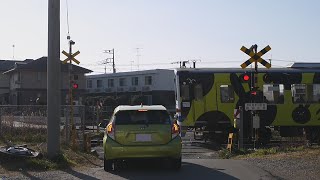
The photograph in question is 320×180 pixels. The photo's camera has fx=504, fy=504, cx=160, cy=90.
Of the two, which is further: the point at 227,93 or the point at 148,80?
the point at 148,80

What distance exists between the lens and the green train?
882 inches

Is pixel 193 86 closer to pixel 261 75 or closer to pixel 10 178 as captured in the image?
pixel 261 75

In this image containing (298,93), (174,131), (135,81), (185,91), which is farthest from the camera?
(135,81)

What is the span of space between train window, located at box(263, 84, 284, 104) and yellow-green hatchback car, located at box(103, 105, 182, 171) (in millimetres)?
11811

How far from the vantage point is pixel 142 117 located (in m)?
11.7

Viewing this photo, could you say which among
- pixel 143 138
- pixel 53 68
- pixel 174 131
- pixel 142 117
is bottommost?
pixel 143 138

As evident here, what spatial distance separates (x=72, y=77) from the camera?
2198 centimetres

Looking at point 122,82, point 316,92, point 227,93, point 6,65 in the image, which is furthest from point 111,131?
point 6,65

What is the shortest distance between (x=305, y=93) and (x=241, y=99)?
295 cm

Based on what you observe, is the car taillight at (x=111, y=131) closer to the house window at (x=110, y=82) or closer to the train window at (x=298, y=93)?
the train window at (x=298, y=93)

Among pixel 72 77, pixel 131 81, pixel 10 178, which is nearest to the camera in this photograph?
pixel 10 178

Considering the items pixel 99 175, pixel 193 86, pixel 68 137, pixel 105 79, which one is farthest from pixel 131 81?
pixel 99 175

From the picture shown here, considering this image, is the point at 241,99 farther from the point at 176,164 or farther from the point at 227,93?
the point at 176,164

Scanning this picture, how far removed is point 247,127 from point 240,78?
7.18 ft
